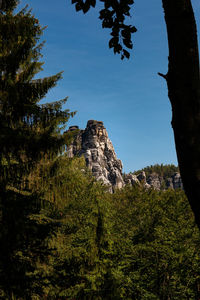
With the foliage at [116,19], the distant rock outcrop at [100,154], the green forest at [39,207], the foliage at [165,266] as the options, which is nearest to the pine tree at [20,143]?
the green forest at [39,207]

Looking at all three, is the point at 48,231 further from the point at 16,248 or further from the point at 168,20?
the point at 168,20

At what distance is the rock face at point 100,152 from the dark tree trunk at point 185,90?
359 feet

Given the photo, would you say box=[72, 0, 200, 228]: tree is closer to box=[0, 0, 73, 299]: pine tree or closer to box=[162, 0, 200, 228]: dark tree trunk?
box=[162, 0, 200, 228]: dark tree trunk

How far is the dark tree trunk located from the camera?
1.24 meters

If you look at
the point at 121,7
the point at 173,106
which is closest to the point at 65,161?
the point at 121,7

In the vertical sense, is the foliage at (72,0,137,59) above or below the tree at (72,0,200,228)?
above

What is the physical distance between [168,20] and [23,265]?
5.95 m

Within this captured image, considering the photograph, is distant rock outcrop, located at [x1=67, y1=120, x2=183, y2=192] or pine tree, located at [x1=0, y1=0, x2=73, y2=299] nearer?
pine tree, located at [x1=0, y1=0, x2=73, y2=299]

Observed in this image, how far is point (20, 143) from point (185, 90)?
18.3 ft

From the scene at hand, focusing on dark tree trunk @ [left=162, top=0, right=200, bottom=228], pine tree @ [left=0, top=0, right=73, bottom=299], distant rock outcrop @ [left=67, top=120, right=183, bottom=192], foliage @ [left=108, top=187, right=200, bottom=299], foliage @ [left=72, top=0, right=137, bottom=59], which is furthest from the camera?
distant rock outcrop @ [left=67, top=120, right=183, bottom=192]

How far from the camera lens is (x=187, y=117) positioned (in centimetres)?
125

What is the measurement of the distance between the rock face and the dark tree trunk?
359ft

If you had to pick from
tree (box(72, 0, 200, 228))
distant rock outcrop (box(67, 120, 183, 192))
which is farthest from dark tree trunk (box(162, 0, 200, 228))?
distant rock outcrop (box(67, 120, 183, 192))

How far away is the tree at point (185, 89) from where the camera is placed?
124 cm
